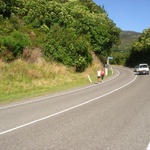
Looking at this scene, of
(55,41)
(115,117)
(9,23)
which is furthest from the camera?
(55,41)

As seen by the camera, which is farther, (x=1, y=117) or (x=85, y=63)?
(x=85, y=63)

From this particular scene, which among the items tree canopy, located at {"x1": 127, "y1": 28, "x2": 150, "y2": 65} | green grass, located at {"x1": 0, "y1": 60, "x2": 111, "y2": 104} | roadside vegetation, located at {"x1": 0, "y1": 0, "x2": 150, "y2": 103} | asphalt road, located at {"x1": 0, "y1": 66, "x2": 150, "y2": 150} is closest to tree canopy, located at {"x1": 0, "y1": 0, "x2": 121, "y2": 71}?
roadside vegetation, located at {"x1": 0, "y1": 0, "x2": 150, "y2": 103}

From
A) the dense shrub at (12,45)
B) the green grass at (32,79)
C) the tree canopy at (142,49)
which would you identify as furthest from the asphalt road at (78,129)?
the tree canopy at (142,49)

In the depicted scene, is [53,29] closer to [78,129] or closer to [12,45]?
[12,45]

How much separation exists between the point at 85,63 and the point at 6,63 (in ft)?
49.9

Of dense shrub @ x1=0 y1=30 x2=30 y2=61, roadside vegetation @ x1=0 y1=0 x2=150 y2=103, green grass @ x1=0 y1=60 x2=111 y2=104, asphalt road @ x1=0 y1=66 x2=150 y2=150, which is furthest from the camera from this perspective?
dense shrub @ x1=0 y1=30 x2=30 y2=61

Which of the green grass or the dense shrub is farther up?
the dense shrub

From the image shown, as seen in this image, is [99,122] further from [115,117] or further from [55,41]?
[55,41]

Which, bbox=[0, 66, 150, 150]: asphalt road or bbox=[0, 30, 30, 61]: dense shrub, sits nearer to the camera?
bbox=[0, 66, 150, 150]: asphalt road

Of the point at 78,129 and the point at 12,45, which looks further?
the point at 12,45

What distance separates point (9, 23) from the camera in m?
33.3

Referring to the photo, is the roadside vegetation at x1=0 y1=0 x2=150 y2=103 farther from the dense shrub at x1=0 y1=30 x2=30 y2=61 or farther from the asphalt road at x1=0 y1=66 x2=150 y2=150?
the asphalt road at x1=0 y1=66 x2=150 y2=150

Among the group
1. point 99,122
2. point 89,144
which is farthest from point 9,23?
point 89,144

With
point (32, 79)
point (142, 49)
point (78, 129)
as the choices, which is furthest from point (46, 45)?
point (142, 49)
